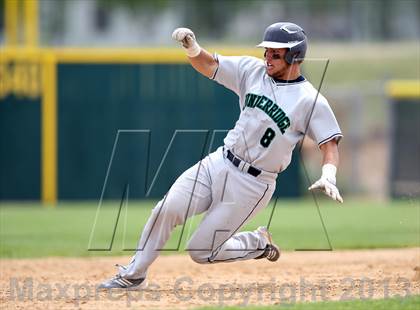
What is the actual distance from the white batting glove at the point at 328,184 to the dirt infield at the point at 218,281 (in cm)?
77

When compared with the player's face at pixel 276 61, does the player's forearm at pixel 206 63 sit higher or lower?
lower

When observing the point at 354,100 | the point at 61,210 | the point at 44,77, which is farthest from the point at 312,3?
the point at 61,210

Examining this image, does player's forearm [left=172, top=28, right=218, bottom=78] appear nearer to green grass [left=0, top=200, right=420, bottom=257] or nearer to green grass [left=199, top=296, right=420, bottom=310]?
green grass [left=199, top=296, right=420, bottom=310]

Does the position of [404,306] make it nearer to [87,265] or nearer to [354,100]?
[87,265]

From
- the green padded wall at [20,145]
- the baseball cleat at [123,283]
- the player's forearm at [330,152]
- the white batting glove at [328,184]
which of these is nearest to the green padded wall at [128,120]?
the green padded wall at [20,145]

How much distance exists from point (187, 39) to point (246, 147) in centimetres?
90

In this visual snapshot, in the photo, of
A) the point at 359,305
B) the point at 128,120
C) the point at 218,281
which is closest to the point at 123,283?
the point at 218,281

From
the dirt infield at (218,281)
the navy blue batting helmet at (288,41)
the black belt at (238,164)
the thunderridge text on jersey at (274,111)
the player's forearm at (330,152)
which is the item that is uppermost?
the navy blue batting helmet at (288,41)

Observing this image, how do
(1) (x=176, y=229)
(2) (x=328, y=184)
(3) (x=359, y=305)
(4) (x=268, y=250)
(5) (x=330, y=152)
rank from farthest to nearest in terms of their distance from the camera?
(1) (x=176, y=229) → (4) (x=268, y=250) → (5) (x=330, y=152) → (2) (x=328, y=184) → (3) (x=359, y=305)

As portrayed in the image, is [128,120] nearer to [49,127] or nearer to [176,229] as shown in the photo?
[49,127]

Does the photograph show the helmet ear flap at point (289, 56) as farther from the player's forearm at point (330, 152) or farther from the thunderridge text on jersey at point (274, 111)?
the player's forearm at point (330, 152)

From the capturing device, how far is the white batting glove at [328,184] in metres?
6.59

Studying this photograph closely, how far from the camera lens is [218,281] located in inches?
326

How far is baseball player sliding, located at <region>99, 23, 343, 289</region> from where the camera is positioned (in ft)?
23.0
